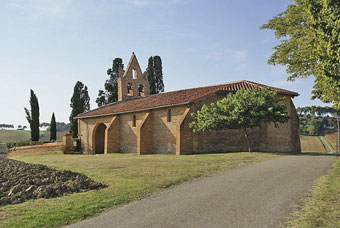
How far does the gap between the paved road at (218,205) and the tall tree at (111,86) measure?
39198 millimetres

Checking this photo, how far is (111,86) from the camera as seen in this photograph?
155 feet

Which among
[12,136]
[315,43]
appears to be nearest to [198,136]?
[315,43]

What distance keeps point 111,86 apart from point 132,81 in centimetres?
1027

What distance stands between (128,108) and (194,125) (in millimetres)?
10605

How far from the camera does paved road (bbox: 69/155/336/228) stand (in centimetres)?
535

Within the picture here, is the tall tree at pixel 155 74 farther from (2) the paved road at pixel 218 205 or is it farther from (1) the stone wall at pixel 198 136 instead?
(2) the paved road at pixel 218 205

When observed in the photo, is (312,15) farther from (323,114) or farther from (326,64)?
(323,114)

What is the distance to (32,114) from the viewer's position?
45.4 m

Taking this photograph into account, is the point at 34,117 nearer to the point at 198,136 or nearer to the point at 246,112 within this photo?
the point at 198,136

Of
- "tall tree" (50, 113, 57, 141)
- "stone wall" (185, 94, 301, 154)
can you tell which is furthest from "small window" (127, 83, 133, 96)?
"stone wall" (185, 94, 301, 154)

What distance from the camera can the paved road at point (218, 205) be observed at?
17.6 ft

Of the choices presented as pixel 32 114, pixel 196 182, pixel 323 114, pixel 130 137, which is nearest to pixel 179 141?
pixel 130 137

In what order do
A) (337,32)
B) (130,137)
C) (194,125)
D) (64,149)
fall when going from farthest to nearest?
(64,149)
(130,137)
(194,125)
(337,32)

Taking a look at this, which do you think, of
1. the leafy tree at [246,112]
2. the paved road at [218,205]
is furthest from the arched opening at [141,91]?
the paved road at [218,205]
